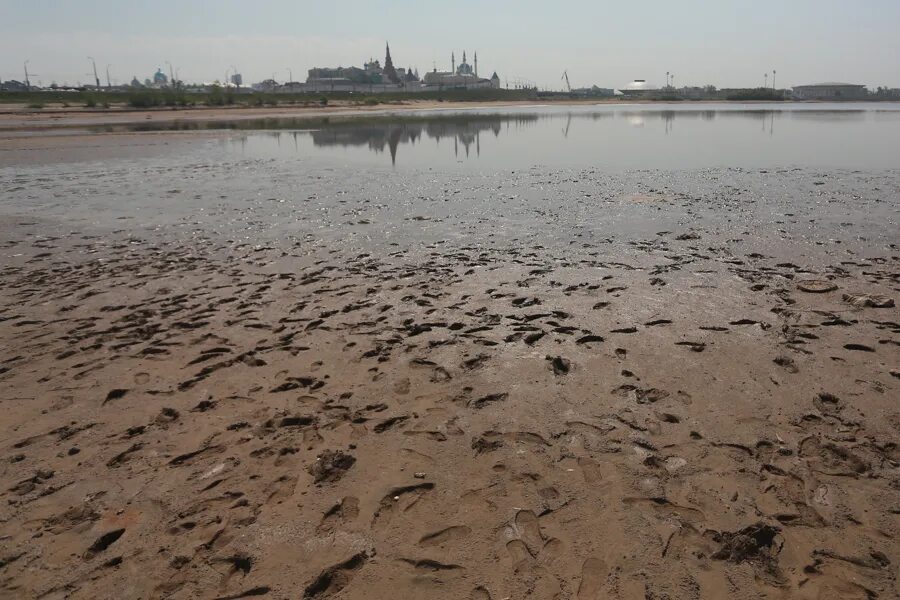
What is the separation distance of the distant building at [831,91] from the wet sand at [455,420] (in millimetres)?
169633

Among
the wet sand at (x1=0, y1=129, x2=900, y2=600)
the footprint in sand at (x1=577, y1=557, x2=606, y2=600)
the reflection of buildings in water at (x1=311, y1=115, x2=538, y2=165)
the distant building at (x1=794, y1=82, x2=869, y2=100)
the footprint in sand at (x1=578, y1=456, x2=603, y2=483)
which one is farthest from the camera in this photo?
the distant building at (x1=794, y1=82, x2=869, y2=100)

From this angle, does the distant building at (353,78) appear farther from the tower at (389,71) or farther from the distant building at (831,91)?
the distant building at (831,91)

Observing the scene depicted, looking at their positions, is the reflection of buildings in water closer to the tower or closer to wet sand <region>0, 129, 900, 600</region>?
wet sand <region>0, 129, 900, 600</region>

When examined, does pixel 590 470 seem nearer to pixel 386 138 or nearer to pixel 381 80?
pixel 386 138

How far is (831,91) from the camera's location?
144375 mm

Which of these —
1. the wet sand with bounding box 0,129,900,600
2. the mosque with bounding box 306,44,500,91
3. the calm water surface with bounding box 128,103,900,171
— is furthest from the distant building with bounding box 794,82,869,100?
the wet sand with bounding box 0,129,900,600

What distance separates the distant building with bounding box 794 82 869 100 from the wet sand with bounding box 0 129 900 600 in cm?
16963

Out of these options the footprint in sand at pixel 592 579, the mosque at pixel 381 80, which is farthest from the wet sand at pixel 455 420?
the mosque at pixel 381 80

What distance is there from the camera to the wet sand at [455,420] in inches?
119

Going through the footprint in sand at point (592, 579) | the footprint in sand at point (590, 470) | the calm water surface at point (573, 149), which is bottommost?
the footprint in sand at point (592, 579)

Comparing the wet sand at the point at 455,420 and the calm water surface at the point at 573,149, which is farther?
the calm water surface at the point at 573,149

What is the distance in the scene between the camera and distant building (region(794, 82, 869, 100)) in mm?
143750

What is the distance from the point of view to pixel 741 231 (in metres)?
Answer: 10.2

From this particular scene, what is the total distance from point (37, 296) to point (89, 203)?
309 inches
